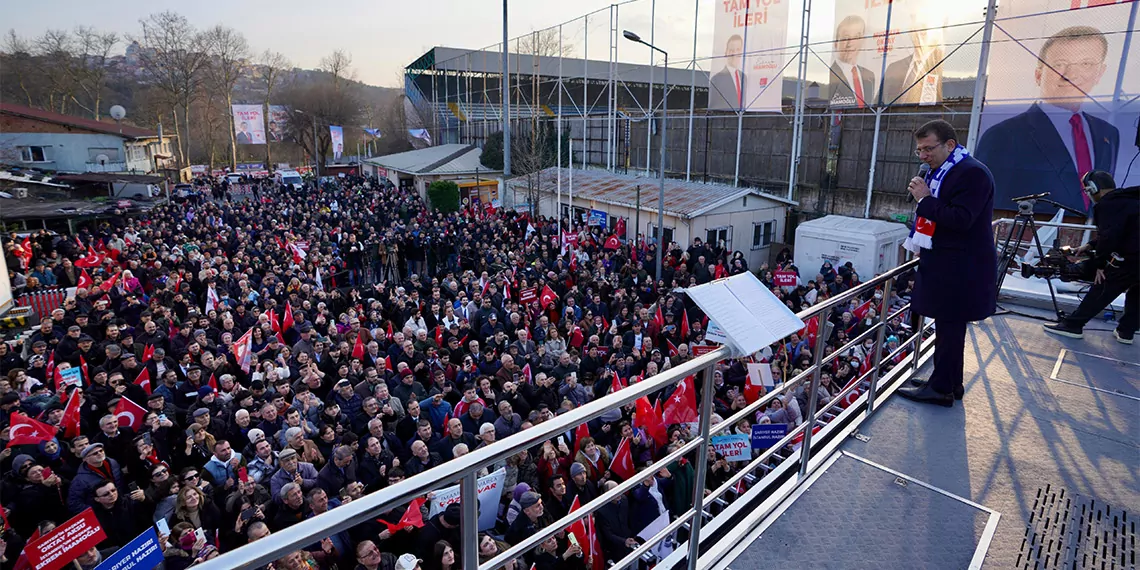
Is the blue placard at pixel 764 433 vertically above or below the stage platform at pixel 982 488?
below

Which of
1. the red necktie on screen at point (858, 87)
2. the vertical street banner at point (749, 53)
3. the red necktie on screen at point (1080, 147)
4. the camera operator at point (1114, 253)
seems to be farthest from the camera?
the vertical street banner at point (749, 53)

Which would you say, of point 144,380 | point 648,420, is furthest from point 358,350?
point 648,420

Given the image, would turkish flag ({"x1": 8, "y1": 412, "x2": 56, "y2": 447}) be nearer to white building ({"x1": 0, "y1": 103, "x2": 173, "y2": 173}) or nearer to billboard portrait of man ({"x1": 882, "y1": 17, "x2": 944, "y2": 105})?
billboard portrait of man ({"x1": 882, "y1": 17, "x2": 944, "y2": 105})

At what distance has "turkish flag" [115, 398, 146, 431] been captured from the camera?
257 inches

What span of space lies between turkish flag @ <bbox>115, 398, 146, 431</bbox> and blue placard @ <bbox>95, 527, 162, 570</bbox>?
3394 millimetres

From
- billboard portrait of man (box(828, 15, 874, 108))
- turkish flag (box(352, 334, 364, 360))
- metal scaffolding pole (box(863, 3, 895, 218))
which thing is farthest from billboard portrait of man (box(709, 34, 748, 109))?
turkish flag (box(352, 334, 364, 360))

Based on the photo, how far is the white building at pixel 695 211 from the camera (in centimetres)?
1820

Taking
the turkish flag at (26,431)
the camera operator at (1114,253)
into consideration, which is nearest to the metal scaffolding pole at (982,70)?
the camera operator at (1114,253)

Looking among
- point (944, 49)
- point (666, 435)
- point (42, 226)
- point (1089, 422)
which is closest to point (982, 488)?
point (1089, 422)

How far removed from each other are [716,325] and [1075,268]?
4.66 m

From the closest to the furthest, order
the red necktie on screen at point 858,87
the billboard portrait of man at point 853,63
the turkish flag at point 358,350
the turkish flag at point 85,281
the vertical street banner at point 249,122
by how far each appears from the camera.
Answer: the turkish flag at point 358,350 → the turkish flag at point 85,281 → the billboard portrait of man at point 853,63 → the red necktie on screen at point 858,87 → the vertical street banner at point 249,122

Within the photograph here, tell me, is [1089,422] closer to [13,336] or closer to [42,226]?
[13,336]

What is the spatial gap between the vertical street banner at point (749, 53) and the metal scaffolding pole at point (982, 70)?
6443 mm

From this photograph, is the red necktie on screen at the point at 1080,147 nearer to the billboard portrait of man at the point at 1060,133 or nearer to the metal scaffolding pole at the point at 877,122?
the billboard portrait of man at the point at 1060,133
